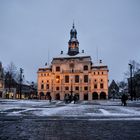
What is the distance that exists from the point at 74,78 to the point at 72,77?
1.32 metres

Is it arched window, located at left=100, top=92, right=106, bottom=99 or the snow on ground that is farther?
arched window, located at left=100, top=92, right=106, bottom=99

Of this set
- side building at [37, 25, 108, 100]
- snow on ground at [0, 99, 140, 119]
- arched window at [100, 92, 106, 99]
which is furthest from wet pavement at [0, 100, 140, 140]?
arched window at [100, 92, 106, 99]

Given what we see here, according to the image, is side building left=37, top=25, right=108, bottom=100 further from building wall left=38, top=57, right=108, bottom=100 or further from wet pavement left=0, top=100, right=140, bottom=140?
wet pavement left=0, top=100, right=140, bottom=140

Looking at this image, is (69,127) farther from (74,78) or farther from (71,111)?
(74,78)

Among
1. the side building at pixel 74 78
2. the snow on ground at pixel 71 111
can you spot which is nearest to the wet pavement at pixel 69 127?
the snow on ground at pixel 71 111

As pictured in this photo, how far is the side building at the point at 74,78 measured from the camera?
99.8 meters

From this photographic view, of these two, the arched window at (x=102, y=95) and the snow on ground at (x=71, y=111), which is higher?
the arched window at (x=102, y=95)

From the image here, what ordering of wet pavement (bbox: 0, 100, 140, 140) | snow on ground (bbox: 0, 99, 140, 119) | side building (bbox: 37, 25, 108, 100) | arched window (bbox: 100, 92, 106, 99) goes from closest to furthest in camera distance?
1. wet pavement (bbox: 0, 100, 140, 140)
2. snow on ground (bbox: 0, 99, 140, 119)
3. arched window (bbox: 100, 92, 106, 99)
4. side building (bbox: 37, 25, 108, 100)

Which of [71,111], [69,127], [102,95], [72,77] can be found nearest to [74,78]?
[72,77]

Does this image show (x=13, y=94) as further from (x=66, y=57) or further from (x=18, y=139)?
(x=18, y=139)

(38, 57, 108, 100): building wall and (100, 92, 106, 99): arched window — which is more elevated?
(38, 57, 108, 100): building wall

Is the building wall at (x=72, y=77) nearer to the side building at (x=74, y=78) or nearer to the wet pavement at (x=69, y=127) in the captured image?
the side building at (x=74, y=78)

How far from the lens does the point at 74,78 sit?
102m

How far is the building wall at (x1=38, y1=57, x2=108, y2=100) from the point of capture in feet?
328
